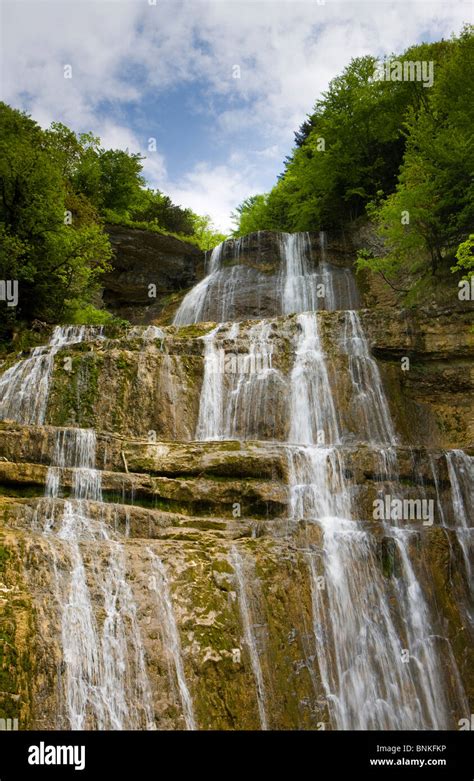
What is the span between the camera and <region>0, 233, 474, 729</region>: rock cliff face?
5.90m

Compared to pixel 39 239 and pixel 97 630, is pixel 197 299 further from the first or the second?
pixel 97 630

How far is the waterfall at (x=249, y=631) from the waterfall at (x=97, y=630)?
136cm

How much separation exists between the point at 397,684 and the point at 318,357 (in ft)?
26.9

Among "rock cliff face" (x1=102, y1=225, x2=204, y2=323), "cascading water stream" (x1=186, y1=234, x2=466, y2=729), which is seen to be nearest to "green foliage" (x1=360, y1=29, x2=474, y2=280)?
"cascading water stream" (x1=186, y1=234, x2=466, y2=729)

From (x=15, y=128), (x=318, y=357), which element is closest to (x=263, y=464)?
(x=318, y=357)

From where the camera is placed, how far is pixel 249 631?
672 centimetres

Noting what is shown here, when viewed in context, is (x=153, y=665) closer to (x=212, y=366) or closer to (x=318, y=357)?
(x=212, y=366)

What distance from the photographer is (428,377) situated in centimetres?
1348

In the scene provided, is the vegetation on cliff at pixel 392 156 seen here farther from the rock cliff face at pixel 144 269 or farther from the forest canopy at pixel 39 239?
the forest canopy at pixel 39 239

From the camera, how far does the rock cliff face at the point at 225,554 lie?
590 centimetres

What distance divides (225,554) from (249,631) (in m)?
1.03

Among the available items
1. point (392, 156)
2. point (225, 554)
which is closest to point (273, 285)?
point (392, 156)

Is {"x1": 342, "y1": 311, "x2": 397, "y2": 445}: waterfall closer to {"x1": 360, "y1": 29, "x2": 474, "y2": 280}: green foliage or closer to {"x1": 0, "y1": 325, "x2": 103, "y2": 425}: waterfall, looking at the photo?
{"x1": 360, "y1": 29, "x2": 474, "y2": 280}: green foliage

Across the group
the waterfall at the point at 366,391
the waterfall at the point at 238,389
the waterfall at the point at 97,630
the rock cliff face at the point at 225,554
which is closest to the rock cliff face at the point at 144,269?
the waterfall at the point at 238,389
